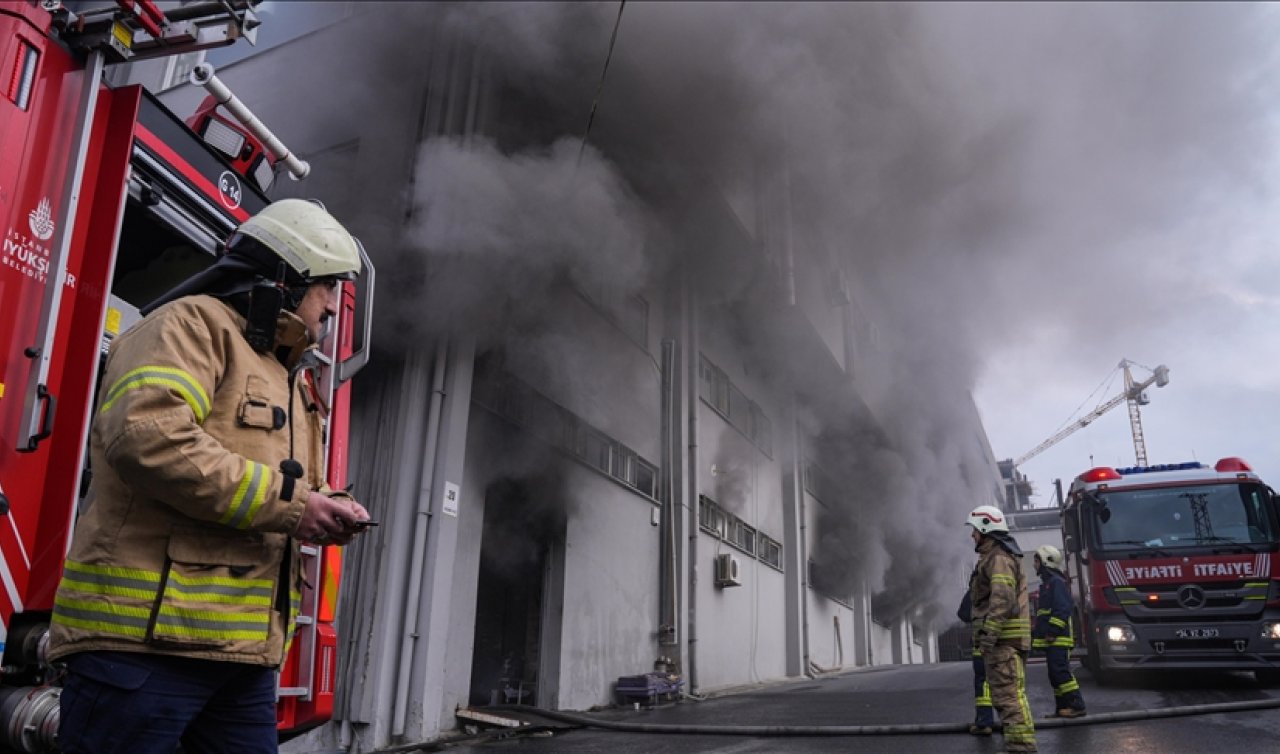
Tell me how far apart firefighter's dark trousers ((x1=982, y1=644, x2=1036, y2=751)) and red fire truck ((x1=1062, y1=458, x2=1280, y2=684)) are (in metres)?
3.83

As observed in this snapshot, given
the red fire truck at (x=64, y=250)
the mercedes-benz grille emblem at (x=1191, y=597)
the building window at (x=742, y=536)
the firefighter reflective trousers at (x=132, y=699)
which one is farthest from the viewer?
the building window at (x=742, y=536)

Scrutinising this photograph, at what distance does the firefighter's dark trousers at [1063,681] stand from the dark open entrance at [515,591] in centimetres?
365

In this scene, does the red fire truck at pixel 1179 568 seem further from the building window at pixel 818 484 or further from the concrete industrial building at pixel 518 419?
the building window at pixel 818 484

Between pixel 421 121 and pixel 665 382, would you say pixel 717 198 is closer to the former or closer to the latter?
pixel 665 382

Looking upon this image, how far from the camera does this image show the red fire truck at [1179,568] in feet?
24.4

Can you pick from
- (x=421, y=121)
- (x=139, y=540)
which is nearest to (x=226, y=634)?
(x=139, y=540)

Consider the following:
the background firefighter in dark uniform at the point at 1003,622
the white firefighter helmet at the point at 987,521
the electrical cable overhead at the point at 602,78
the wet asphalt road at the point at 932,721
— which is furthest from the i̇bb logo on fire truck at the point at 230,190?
the electrical cable overhead at the point at 602,78

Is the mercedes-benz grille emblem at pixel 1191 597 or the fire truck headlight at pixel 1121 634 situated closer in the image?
the mercedes-benz grille emblem at pixel 1191 597

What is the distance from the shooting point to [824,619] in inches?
636

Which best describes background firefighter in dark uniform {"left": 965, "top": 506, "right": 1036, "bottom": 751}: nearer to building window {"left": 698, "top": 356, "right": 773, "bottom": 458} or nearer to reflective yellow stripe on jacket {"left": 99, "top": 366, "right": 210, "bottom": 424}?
reflective yellow stripe on jacket {"left": 99, "top": 366, "right": 210, "bottom": 424}

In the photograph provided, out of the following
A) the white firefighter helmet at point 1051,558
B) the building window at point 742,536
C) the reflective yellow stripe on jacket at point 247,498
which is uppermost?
the building window at point 742,536

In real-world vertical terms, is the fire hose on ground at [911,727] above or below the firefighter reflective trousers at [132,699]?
below

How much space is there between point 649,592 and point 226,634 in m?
7.76

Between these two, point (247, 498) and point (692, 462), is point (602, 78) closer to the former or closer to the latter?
point (692, 462)
